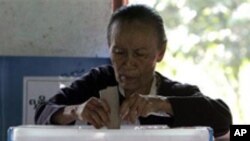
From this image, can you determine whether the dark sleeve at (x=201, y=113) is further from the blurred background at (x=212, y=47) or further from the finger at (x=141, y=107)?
the blurred background at (x=212, y=47)

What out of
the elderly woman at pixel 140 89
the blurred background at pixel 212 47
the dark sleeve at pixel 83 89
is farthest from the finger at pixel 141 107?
the blurred background at pixel 212 47

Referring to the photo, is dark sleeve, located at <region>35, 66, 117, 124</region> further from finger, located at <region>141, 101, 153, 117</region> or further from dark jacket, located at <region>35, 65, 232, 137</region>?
finger, located at <region>141, 101, 153, 117</region>

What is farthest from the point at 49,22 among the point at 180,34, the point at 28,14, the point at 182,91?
the point at 182,91

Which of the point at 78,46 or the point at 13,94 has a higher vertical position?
the point at 78,46

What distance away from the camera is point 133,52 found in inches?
34.9

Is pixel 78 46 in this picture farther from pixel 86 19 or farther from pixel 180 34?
pixel 180 34

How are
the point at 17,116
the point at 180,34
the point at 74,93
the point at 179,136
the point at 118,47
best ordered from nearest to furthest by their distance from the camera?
the point at 179,136, the point at 118,47, the point at 74,93, the point at 17,116, the point at 180,34

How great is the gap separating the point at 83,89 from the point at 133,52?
19 centimetres

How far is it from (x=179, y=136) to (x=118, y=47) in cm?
42

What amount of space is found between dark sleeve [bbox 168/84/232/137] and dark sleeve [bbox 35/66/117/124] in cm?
24

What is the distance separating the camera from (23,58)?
5.01 feet

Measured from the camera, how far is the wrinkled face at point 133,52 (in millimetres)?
886

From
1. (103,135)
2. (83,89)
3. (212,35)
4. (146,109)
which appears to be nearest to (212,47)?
(212,35)

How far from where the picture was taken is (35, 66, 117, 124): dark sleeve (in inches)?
38.8
